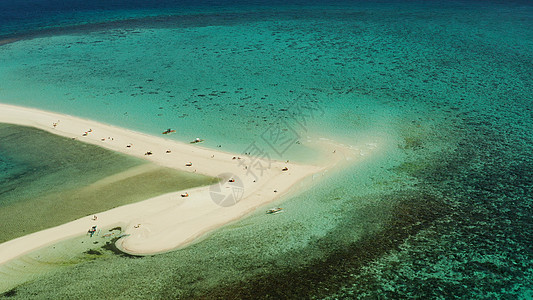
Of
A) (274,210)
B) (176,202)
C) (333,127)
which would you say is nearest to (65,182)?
(176,202)

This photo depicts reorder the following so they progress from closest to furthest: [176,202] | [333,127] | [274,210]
A: [274,210], [176,202], [333,127]

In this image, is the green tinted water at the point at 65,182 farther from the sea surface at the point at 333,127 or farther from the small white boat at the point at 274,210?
the small white boat at the point at 274,210

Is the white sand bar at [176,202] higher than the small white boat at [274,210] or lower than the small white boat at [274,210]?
higher

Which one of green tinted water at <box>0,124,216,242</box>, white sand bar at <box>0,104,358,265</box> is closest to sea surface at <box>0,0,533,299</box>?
white sand bar at <box>0,104,358,265</box>

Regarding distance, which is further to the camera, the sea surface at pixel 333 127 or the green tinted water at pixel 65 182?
the green tinted water at pixel 65 182

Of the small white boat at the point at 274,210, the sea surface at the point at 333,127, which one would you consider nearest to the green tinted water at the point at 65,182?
the sea surface at the point at 333,127

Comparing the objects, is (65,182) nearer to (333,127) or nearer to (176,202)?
(176,202)
